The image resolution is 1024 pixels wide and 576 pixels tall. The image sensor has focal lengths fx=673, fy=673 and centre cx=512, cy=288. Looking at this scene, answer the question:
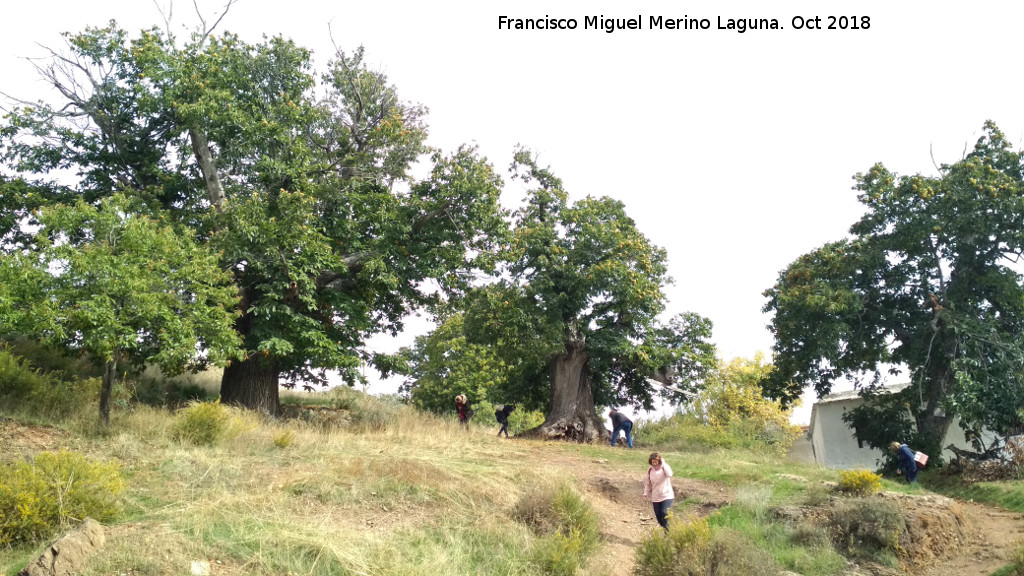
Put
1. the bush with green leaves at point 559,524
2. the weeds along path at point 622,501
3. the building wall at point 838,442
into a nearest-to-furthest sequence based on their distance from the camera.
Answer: the bush with green leaves at point 559,524
the weeds along path at point 622,501
the building wall at point 838,442

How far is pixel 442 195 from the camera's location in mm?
19172

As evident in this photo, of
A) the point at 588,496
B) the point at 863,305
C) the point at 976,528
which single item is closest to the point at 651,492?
the point at 588,496

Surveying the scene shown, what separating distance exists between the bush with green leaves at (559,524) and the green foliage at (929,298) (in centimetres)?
1383

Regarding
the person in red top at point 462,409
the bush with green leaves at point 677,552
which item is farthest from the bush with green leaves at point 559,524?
the person in red top at point 462,409

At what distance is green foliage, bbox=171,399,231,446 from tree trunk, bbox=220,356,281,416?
516 centimetres

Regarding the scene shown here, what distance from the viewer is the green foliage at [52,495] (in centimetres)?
796

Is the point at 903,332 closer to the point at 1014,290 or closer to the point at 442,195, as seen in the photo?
the point at 1014,290

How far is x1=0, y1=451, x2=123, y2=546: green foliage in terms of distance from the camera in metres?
7.96

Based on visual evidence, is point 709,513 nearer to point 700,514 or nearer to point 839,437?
point 700,514

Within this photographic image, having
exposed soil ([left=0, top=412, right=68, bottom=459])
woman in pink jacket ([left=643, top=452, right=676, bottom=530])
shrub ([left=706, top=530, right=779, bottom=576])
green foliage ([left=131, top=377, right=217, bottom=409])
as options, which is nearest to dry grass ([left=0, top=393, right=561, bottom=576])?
exposed soil ([left=0, top=412, right=68, bottom=459])

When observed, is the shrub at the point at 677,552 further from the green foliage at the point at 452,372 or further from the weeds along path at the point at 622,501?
the green foliage at the point at 452,372

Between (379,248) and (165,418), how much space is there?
735 cm

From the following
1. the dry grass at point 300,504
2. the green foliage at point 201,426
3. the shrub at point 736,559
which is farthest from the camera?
the green foliage at point 201,426

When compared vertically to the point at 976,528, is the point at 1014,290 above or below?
above
